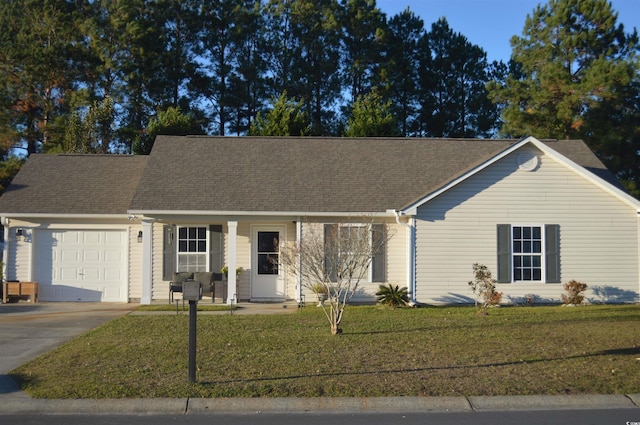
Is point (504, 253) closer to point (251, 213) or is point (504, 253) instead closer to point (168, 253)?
point (251, 213)

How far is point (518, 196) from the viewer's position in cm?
1858

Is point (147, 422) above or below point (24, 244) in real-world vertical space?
below

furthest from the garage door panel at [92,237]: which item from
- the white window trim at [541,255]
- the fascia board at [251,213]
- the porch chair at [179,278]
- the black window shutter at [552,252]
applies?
the black window shutter at [552,252]

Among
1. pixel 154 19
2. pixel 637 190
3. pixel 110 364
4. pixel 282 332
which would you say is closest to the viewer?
pixel 110 364

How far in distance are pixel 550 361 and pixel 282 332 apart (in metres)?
5.17

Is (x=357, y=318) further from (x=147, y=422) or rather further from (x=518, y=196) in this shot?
(x=147, y=422)

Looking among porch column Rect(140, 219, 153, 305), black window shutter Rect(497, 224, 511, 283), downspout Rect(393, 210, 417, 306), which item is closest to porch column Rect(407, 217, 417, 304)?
downspout Rect(393, 210, 417, 306)

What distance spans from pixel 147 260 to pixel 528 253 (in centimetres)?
1031

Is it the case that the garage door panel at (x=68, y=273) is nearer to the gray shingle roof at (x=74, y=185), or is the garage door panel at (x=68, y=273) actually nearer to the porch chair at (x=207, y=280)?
the gray shingle roof at (x=74, y=185)

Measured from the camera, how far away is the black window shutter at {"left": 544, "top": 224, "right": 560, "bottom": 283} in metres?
18.5

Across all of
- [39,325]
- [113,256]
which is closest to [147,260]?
[113,256]

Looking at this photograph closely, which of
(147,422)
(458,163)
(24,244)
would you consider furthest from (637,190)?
(147,422)

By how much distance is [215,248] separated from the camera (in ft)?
63.7

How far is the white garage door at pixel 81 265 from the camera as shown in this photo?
19.8m
